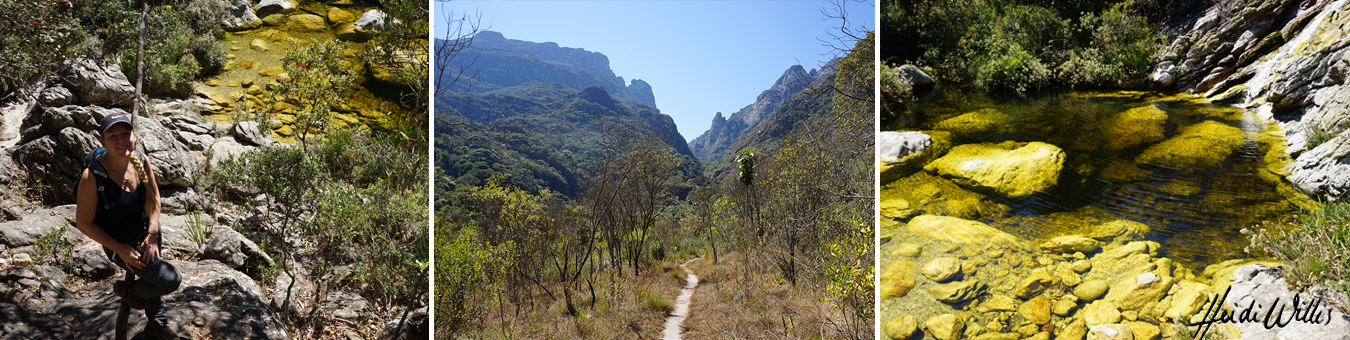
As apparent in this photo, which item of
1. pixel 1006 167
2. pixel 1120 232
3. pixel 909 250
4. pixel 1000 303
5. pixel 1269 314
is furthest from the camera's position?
pixel 1006 167

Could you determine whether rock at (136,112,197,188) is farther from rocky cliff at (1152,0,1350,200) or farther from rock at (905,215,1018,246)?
rocky cliff at (1152,0,1350,200)

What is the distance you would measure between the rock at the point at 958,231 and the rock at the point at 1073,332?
67cm

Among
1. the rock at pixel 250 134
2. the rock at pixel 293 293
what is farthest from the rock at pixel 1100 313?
the rock at pixel 250 134

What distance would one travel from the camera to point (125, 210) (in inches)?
76.3

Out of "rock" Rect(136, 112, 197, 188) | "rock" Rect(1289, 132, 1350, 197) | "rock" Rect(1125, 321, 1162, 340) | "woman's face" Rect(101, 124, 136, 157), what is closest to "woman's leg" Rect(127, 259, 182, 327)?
"woman's face" Rect(101, 124, 136, 157)

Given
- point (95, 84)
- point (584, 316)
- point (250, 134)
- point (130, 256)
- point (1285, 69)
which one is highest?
point (95, 84)

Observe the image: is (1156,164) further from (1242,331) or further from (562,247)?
(562,247)

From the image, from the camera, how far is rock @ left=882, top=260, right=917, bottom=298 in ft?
8.80

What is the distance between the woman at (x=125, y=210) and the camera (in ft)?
5.99

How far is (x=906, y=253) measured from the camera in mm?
2951

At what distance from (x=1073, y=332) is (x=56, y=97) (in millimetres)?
7798

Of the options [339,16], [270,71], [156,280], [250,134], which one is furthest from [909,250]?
[339,16]

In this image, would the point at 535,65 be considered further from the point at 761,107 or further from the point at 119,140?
the point at 119,140

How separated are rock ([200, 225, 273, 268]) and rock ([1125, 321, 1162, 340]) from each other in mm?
5523
